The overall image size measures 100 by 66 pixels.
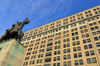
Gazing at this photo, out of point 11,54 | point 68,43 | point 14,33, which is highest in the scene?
point 68,43

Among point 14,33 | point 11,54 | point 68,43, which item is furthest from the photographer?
point 68,43

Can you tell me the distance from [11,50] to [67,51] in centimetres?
3736

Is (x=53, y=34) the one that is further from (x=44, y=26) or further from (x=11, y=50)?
(x=11, y=50)

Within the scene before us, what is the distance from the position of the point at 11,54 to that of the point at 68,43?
39909 millimetres

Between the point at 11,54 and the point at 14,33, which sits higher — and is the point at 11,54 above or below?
below

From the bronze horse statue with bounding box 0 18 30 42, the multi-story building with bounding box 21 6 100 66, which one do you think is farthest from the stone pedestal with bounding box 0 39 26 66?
the multi-story building with bounding box 21 6 100 66

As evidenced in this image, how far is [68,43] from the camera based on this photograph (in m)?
47.8

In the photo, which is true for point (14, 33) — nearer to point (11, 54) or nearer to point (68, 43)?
point (11, 54)

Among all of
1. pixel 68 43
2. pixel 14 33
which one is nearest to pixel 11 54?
pixel 14 33

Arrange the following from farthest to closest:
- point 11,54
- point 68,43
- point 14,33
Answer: point 68,43, point 14,33, point 11,54

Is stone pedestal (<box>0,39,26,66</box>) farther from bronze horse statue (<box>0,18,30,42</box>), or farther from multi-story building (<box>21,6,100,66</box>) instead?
multi-story building (<box>21,6,100,66</box>)

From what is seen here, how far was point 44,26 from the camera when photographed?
228ft

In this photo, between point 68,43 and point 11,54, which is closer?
point 11,54

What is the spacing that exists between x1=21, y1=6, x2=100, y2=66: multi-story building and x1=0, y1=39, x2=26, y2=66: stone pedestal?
107 ft
